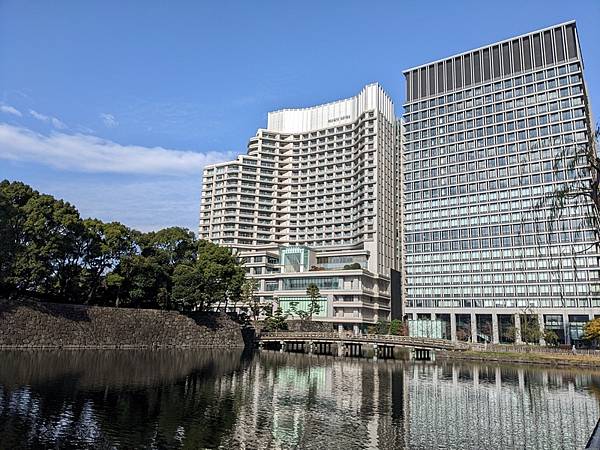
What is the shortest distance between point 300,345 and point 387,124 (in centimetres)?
8488

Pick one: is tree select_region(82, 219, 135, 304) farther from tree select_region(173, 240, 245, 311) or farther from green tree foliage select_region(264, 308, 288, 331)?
green tree foliage select_region(264, 308, 288, 331)

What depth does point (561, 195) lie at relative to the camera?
44.8ft

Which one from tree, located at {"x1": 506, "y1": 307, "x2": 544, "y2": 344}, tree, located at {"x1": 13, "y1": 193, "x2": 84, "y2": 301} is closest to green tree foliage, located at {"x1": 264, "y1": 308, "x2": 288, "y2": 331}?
tree, located at {"x1": 13, "y1": 193, "x2": 84, "y2": 301}

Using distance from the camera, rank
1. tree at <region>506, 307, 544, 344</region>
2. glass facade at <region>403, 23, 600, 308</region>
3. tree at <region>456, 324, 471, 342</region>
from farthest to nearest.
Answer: tree at <region>456, 324, 471, 342</region>
glass facade at <region>403, 23, 600, 308</region>
tree at <region>506, 307, 544, 344</region>

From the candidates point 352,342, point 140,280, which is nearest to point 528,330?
point 352,342

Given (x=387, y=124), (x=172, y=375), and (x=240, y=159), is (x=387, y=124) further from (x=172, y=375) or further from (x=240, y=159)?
(x=172, y=375)

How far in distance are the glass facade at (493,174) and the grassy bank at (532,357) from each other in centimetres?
3343

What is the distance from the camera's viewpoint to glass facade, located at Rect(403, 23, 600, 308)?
11275 centimetres

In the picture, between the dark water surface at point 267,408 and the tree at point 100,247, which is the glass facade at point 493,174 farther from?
the tree at point 100,247

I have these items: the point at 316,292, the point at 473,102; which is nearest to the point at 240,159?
the point at 316,292

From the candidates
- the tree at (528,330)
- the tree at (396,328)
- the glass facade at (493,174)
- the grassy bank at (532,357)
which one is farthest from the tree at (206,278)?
the tree at (528,330)

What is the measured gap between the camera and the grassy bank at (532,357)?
241 ft

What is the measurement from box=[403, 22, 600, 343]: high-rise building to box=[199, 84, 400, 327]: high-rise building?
14.2 meters

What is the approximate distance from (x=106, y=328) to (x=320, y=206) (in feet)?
341
